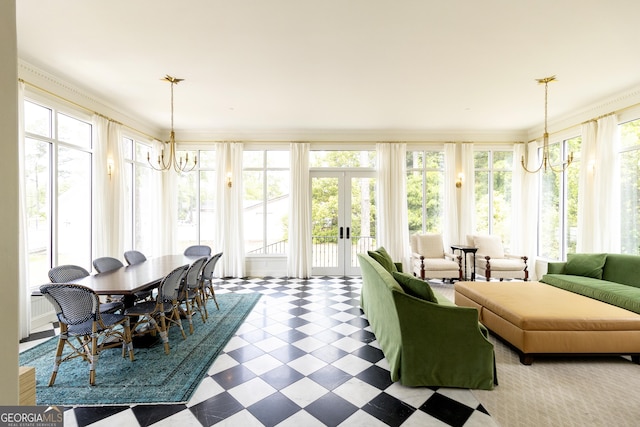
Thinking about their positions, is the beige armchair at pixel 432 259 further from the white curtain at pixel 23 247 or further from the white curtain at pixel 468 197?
the white curtain at pixel 23 247

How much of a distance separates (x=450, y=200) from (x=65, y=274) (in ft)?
22.6

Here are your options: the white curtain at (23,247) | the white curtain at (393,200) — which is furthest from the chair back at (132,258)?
the white curtain at (393,200)

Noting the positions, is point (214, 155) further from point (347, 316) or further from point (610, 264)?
point (610, 264)

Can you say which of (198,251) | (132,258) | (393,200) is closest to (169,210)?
(198,251)

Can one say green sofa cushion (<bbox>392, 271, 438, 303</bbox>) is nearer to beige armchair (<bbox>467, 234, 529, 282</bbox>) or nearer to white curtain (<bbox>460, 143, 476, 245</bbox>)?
beige armchair (<bbox>467, 234, 529, 282</bbox>)

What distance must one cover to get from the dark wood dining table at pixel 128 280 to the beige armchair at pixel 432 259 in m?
4.56

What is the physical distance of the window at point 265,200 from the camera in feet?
22.6

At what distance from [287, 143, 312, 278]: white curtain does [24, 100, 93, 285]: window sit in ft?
12.0

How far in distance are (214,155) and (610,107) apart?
7.62 metres

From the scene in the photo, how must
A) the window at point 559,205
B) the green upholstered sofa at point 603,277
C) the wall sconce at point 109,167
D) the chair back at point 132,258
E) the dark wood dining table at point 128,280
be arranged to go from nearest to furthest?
the dark wood dining table at point 128,280 < the green upholstered sofa at point 603,277 < the chair back at point 132,258 < the wall sconce at point 109,167 < the window at point 559,205

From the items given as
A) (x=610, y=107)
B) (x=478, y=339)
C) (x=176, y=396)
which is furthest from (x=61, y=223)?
(x=610, y=107)

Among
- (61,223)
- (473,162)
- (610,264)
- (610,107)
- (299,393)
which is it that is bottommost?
(299,393)

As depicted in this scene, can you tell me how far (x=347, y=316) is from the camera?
166 inches

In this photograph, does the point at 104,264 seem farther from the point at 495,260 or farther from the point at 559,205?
the point at 559,205
